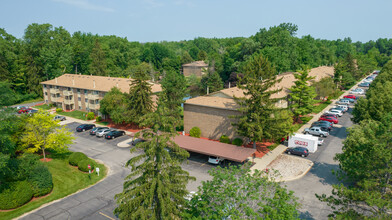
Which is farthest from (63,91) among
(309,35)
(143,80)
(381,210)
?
(309,35)

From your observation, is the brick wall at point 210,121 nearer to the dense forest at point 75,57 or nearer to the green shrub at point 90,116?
the green shrub at point 90,116

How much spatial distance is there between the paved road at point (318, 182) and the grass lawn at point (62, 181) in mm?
23308

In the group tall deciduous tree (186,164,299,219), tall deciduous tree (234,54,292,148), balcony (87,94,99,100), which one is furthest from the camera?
balcony (87,94,99,100)

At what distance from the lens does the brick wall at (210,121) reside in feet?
137

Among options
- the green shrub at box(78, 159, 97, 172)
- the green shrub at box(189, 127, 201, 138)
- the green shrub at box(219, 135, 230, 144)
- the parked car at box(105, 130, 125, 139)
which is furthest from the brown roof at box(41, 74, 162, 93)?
the green shrub at box(78, 159, 97, 172)

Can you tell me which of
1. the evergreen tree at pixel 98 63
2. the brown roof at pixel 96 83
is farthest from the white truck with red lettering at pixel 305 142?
the evergreen tree at pixel 98 63

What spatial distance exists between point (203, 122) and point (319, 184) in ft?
67.0

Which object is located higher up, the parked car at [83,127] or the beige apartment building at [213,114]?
the beige apartment building at [213,114]

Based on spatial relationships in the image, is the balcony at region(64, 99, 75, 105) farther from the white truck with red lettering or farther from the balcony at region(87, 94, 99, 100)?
the white truck with red lettering

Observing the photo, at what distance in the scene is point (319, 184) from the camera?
29.8 metres

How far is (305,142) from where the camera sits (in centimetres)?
3925

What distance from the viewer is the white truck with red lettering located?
38875 millimetres

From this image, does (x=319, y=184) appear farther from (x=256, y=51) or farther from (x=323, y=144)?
(x=256, y=51)

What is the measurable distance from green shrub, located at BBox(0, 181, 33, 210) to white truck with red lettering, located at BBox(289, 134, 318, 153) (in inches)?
1350
